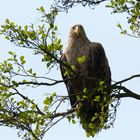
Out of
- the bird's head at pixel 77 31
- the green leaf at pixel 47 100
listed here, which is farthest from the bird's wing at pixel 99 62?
the green leaf at pixel 47 100

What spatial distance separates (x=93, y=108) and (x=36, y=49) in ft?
12.0

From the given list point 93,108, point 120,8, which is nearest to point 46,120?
point 120,8

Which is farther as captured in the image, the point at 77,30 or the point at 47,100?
the point at 77,30

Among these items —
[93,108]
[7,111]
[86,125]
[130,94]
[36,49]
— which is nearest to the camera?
[36,49]

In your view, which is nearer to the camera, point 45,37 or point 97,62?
point 45,37

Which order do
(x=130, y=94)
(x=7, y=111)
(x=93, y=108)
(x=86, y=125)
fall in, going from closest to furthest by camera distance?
1. (x=7, y=111)
2. (x=130, y=94)
3. (x=86, y=125)
4. (x=93, y=108)

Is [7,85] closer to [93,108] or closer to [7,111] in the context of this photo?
[7,111]

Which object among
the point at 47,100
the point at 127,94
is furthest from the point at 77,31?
the point at 47,100

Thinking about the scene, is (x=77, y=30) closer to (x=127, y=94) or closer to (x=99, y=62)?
(x=99, y=62)

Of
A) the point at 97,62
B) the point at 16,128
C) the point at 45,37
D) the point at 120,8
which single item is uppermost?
the point at 97,62

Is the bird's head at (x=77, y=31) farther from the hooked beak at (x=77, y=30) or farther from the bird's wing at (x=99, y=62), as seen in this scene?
the bird's wing at (x=99, y=62)

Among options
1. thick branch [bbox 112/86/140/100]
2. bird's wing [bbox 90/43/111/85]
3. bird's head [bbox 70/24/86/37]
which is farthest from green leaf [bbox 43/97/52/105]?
bird's head [bbox 70/24/86/37]

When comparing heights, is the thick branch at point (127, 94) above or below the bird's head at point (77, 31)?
below

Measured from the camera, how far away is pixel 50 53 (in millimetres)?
7734
